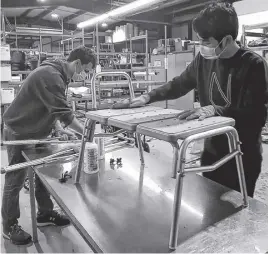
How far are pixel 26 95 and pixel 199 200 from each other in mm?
1422

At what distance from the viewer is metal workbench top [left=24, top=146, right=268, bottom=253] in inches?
40.3

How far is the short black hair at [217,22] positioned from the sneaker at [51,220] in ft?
6.10

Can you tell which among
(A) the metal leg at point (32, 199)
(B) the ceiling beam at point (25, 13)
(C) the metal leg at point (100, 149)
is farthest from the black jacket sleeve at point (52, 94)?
(B) the ceiling beam at point (25, 13)

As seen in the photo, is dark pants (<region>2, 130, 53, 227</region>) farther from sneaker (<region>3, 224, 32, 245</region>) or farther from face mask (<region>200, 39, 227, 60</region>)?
face mask (<region>200, 39, 227, 60</region>)

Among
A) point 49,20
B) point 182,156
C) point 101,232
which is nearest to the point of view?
point 182,156

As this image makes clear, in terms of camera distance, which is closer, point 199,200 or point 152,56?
point 199,200

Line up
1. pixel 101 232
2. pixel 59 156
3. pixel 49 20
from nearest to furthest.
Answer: pixel 101 232
pixel 59 156
pixel 49 20

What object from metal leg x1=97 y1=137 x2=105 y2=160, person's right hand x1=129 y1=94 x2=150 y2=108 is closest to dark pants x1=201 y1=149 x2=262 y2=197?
person's right hand x1=129 y1=94 x2=150 y2=108

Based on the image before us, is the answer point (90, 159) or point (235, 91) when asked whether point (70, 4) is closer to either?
point (90, 159)

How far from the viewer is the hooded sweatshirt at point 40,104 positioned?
200 centimetres

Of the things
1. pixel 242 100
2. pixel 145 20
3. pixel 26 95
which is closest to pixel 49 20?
pixel 145 20

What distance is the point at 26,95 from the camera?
2.06m

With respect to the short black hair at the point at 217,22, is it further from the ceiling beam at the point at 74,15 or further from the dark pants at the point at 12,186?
the ceiling beam at the point at 74,15

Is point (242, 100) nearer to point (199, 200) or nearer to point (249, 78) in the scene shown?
point (249, 78)
